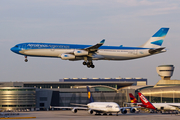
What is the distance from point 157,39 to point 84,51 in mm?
22289

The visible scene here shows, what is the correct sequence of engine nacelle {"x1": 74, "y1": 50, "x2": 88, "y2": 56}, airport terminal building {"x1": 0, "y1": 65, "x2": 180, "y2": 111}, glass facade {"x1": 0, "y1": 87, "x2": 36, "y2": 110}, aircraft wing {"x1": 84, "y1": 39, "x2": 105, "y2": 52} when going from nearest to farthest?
aircraft wing {"x1": 84, "y1": 39, "x2": 105, "y2": 52} < engine nacelle {"x1": 74, "y1": 50, "x2": 88, "y2": 56} < glass facade {"x1": 0, "y1": 87, "x2": 36, "y2": 110} < airport terminal building {"x1": 0, "y1": 65, "x2": 180, "y2": 111}

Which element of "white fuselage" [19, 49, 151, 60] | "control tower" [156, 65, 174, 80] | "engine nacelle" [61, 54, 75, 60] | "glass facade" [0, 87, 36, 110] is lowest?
"glass facade" [0, 87, 36, 110]

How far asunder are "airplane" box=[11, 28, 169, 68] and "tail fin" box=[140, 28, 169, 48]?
303cm

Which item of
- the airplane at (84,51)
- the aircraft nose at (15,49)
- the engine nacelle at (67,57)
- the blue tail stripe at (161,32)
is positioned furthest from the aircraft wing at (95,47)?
the blue tail stripe at (161,32)

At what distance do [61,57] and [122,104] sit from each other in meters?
83.5

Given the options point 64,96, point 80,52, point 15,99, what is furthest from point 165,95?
point 80,52

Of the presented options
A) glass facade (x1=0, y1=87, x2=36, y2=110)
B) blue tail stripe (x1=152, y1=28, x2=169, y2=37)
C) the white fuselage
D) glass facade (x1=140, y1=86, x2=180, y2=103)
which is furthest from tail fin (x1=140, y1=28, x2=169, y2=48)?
glass facade (x1=0, y1=87, x2=36, y2=110)

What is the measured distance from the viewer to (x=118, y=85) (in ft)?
652

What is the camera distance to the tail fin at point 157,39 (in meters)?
88.9

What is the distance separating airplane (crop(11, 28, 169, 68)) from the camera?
7975cm

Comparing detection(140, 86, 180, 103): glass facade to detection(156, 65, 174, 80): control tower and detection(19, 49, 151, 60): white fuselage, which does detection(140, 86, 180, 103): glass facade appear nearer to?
detection(156, 65, 174, 80): control tower

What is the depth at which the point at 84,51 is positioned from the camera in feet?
266

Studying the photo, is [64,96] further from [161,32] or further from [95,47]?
[95,47]

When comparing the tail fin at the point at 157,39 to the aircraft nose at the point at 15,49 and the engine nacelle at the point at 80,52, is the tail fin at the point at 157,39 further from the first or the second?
the aircraft nose at the point at 15,49
